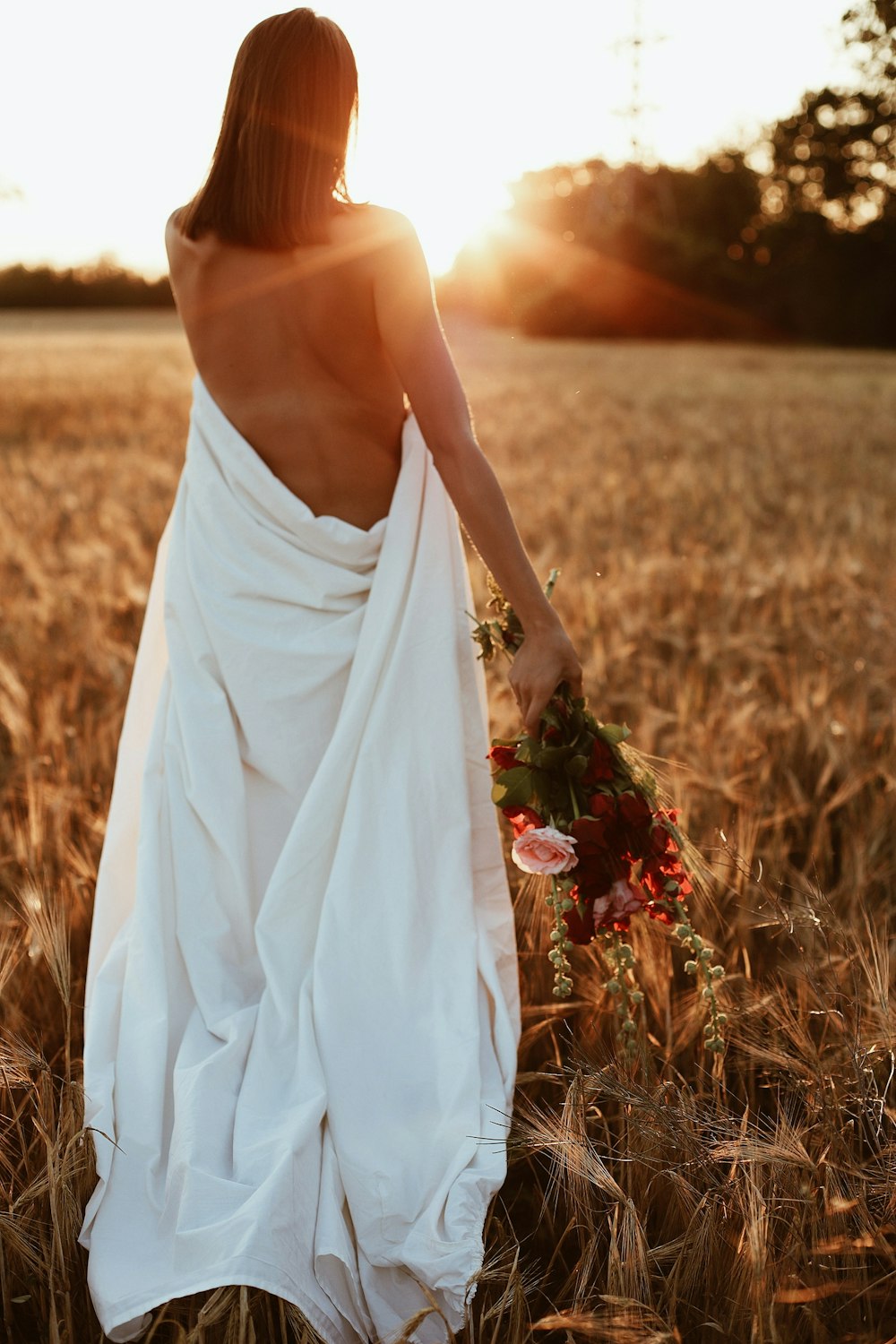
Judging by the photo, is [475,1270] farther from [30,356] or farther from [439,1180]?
[30,356]

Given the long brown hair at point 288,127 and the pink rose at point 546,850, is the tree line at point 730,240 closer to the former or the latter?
the long brown hair at point 288,127

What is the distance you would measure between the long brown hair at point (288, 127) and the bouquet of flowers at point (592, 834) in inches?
30.8

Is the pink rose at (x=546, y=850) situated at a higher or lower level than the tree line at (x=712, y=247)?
lower

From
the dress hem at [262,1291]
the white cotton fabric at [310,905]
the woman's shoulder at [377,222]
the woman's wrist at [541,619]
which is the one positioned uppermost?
the woman's shoulder at [377,222]

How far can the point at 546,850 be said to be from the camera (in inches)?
66.2

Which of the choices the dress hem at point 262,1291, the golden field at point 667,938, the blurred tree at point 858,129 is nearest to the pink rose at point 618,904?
the golden field at point 667,938

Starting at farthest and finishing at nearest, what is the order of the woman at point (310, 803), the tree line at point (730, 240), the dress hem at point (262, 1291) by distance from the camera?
1. the tree line at point (730, 240)
2. the woman at point (310, 803)
3. the dress hem at point (262, 1291)

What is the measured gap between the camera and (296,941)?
1909mm

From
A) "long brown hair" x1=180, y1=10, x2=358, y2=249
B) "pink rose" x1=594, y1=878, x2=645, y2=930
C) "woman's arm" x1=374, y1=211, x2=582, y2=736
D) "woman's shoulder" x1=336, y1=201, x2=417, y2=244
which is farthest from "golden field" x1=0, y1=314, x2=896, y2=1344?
"long brown hair" x1=180, y1=10, x2=358, y2=249

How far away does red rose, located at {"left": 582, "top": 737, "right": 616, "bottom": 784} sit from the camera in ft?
5.85

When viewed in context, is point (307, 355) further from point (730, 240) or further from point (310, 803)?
point (730, 240)

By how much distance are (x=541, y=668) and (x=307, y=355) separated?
687 mm

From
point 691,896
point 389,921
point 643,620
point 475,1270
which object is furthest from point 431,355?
point 643,620

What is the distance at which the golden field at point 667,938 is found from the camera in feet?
4.85
